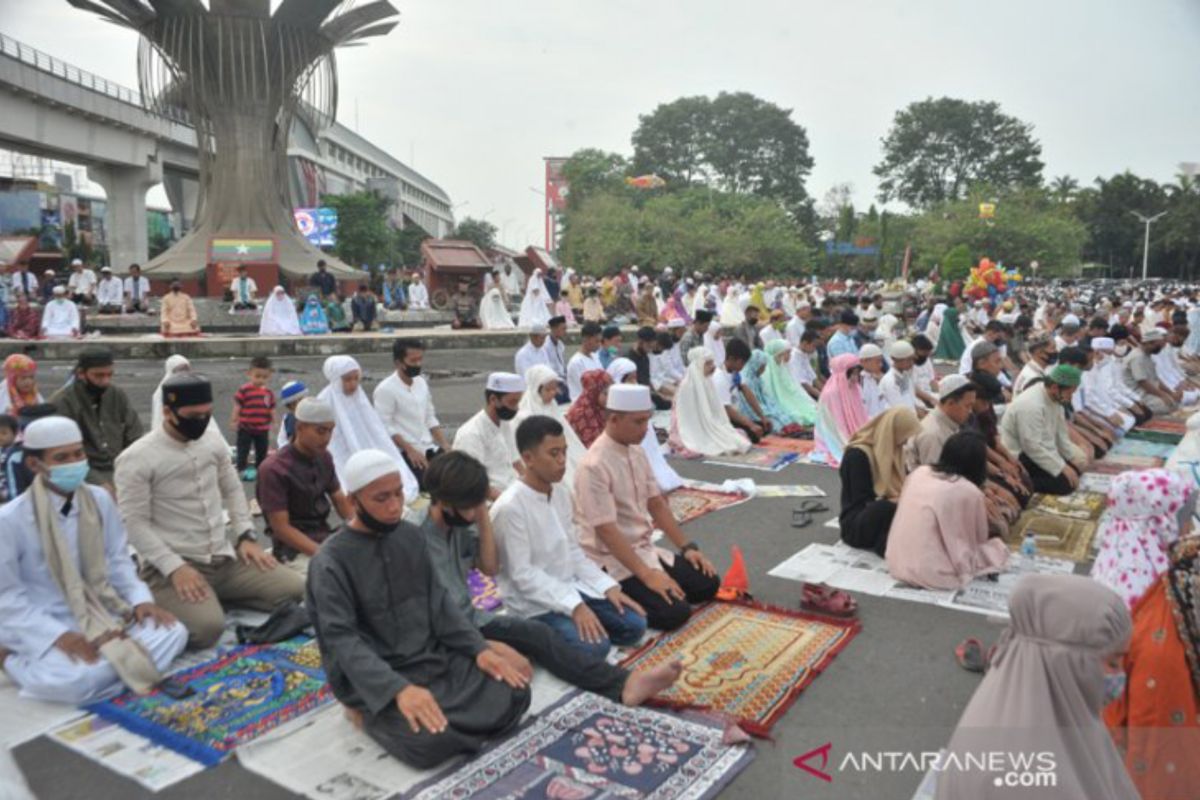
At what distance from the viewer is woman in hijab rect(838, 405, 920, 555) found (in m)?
5.25

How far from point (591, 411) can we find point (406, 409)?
142 centimetres

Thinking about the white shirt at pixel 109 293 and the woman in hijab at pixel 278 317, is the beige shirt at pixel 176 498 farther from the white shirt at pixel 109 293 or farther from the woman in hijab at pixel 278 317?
the white shirt at pixel 109 293

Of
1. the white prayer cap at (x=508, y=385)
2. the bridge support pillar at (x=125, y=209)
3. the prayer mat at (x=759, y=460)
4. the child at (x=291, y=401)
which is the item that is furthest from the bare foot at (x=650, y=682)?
the bridge support pillar at (x=125, y=209)

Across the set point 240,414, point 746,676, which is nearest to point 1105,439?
point 746,676

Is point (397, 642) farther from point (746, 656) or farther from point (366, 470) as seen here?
point (746, 656)

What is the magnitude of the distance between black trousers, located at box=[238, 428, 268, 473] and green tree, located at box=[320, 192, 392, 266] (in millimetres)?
39787

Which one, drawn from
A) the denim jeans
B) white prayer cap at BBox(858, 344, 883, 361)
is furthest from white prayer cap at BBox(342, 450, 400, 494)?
white prayer cap at BBox(858, 344, 883, 361)

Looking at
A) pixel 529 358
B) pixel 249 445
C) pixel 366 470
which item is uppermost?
pixel 366 470

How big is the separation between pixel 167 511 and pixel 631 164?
57.2 metres

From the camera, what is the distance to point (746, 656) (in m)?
3.87

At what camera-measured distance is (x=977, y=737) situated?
2.20 m

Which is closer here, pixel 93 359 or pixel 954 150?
pixel 93 359

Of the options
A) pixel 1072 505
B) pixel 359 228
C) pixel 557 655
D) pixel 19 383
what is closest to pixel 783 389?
pixel 1072 505

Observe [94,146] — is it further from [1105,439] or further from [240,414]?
[1105,439]
